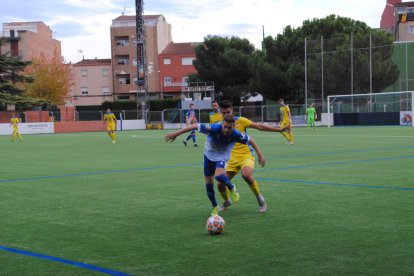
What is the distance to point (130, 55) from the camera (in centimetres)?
8900

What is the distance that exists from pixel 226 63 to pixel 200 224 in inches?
2632

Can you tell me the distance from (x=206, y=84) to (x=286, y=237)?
67773 millimetres

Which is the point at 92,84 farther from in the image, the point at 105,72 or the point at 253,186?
the point at 253,186

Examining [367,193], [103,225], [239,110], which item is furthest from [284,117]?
[239,110]

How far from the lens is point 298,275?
16.9 ft

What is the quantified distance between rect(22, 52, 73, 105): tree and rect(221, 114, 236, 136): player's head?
2752 inches

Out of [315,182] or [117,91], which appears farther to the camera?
[117,91]

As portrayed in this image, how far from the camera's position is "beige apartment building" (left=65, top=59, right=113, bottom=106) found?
93125 mm

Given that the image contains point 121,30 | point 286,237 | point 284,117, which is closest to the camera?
point 286,237

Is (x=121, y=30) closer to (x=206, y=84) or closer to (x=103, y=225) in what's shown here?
(x=206, y=84)

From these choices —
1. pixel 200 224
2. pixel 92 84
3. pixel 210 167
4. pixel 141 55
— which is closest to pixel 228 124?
pixel 210 167

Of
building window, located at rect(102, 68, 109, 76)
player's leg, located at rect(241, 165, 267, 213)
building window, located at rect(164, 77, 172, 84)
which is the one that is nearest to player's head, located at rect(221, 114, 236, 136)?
player's leg, located at rect(241, 165, 267, 213)

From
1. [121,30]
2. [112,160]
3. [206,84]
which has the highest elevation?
[121,30]

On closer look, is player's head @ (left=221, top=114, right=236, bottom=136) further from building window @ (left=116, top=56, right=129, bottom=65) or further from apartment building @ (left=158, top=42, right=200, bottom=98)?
building window @ (left=116, top=56, right=129, bottom=65)
